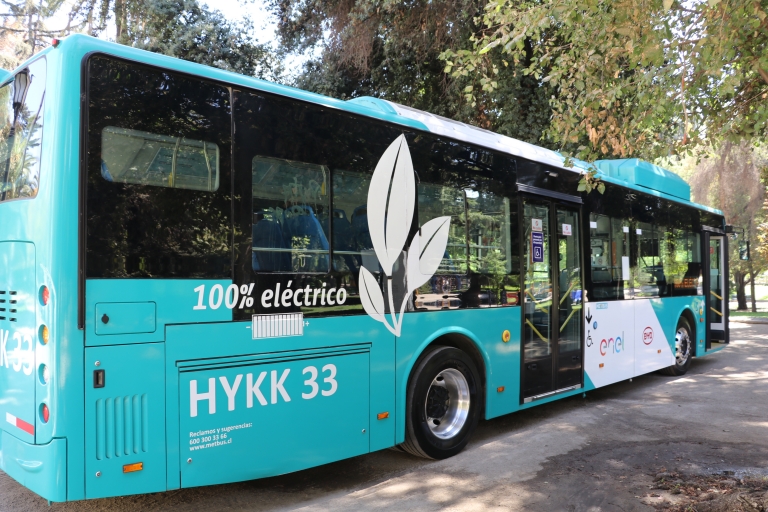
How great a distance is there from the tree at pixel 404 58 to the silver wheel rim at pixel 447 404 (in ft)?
23.5

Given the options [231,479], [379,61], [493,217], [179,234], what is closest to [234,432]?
[231,479]

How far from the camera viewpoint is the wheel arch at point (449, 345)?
17.9 ft

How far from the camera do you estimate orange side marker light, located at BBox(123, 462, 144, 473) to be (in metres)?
3.76

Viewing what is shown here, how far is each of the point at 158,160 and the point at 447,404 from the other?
3638 millimetres

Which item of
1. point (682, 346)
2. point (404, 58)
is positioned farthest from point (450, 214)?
point (404, 58)

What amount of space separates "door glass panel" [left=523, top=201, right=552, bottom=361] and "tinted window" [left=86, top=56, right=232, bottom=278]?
3.80 m

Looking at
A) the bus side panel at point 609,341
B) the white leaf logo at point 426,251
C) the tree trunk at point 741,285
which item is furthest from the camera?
the tree trunk at point 741,285

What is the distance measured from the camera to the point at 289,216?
4.62 meters

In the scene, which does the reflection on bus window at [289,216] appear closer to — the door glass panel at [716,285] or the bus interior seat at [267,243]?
the bus interior seat at [267,243]

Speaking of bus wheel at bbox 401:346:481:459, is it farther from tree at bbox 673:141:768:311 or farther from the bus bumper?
tree at bbox 673:141:768:311

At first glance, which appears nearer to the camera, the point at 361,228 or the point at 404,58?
the point at 361,228

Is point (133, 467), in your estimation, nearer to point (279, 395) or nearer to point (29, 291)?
point (279, 395)

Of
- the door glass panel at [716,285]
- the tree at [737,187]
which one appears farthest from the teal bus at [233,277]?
the tree at [737,187]

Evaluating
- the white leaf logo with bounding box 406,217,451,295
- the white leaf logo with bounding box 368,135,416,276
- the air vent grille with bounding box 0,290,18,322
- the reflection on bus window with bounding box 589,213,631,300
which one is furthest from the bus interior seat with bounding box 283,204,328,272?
the reflection on bus window with bounding box 589,213,631,300
